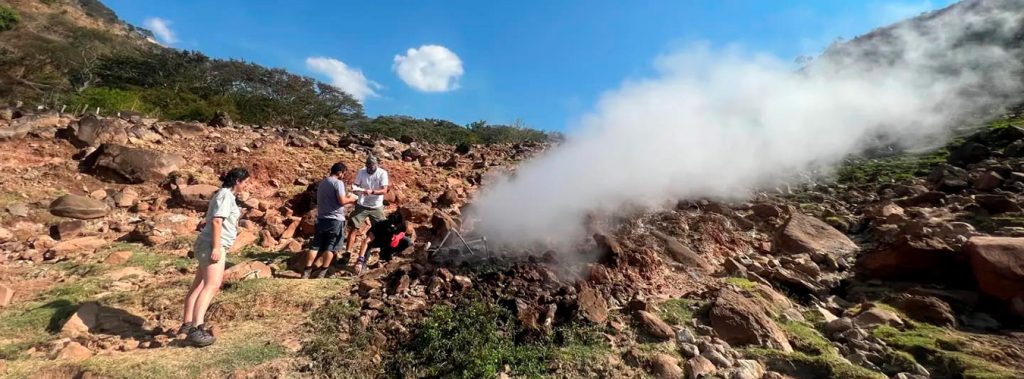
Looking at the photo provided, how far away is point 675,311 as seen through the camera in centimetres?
504

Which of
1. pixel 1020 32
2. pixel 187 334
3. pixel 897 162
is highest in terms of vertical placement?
pixel 1020 32

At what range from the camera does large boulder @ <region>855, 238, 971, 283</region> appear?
5663mm

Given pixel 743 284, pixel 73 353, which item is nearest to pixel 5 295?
pixel 73 353

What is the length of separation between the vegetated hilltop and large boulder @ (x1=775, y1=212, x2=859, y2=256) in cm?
1745

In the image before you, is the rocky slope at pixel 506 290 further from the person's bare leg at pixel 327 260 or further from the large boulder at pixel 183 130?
the large boulder at pixel 183 130

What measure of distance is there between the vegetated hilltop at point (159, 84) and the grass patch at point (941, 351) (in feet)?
65.8

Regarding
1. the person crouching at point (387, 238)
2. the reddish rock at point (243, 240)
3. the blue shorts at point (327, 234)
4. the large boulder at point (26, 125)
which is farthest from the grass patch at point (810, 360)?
the large boulder at point (26, 125)

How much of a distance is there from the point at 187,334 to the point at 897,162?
17521mm

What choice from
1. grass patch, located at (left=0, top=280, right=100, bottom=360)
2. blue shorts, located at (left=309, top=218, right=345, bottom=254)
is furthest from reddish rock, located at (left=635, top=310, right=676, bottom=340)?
grass patch, located at (left=0, top=280, right=100, bottom=360)

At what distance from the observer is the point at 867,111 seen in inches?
674

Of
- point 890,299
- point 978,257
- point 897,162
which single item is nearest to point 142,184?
point 890,299

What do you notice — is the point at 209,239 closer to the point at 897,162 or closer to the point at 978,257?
the point at 978,257

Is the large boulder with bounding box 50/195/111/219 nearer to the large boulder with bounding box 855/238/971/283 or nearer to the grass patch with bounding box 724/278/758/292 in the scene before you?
the grass patch with bounding box 724/278/758/292

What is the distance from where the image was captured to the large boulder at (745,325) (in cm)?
437
